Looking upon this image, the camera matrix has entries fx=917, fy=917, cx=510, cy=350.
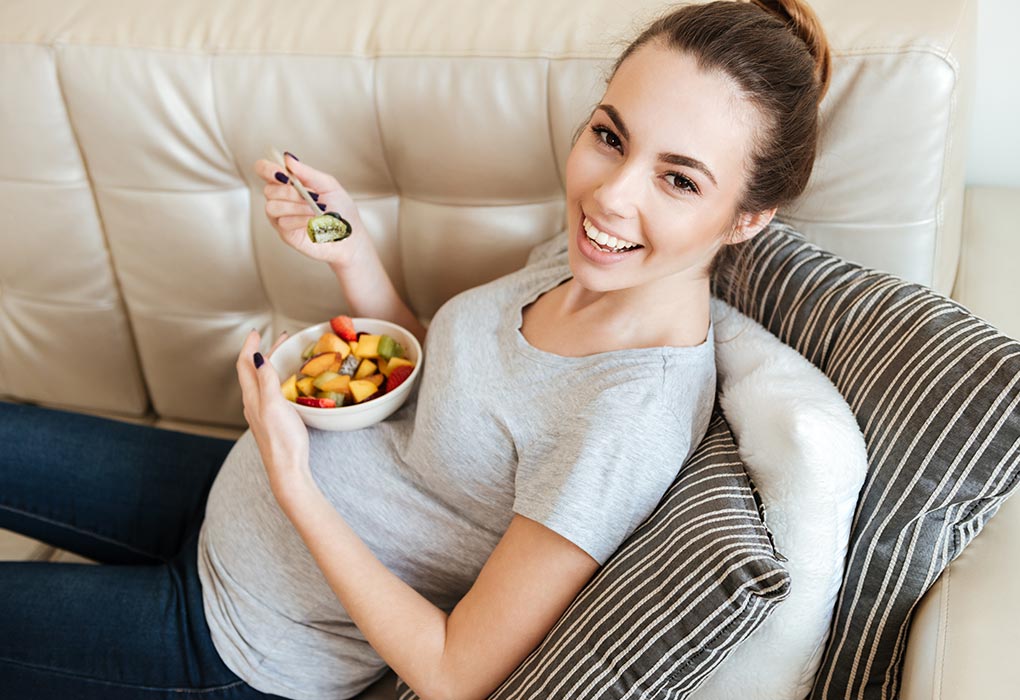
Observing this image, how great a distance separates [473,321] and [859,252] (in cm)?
48

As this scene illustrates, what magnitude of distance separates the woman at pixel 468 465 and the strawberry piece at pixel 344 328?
0.10m

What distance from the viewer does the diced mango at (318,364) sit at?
112 cm

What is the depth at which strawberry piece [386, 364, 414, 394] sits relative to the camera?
3.71 feet

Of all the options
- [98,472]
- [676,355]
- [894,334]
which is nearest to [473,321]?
[676,355]

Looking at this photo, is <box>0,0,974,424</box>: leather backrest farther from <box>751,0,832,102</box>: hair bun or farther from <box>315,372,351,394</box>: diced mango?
<box>315,372,351,394</box>: diced mango

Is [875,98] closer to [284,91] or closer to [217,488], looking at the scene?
[284,91]

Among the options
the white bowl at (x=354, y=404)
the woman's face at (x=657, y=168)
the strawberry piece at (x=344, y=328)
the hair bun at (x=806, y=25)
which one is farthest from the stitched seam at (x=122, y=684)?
the hair bun at (x=806, y=25)

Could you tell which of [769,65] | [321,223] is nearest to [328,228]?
[321,223]

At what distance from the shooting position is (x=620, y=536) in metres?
0.90

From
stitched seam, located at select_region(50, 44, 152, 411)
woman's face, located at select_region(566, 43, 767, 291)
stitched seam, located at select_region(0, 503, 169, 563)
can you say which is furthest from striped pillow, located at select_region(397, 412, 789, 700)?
stitched seam, located at select_region(50, 44, 152, 411)

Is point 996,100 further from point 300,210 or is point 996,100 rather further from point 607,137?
point 300,210

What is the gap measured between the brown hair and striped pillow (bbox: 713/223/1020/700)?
0.17 meters

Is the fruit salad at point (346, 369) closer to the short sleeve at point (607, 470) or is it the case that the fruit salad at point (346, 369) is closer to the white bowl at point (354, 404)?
the white bowl at point (354, 404)

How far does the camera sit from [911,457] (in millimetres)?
828
